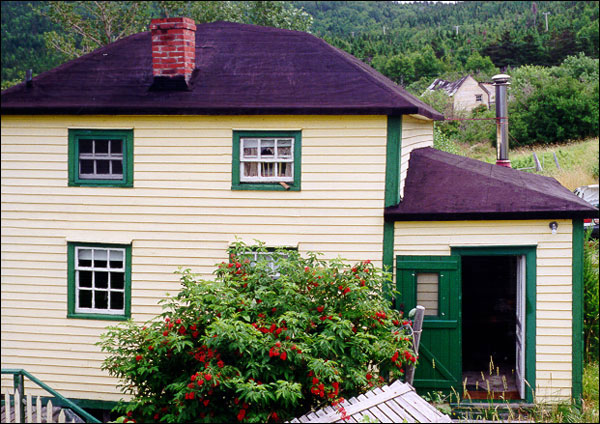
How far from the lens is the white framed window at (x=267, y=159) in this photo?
11.7 metres

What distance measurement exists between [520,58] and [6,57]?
33483 millimetres

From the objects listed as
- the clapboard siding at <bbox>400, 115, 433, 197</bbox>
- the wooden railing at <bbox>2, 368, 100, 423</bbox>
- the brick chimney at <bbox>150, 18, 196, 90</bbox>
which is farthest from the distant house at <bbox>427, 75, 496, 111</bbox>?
the wooden railing at <bbox>2, 368, 100, 423</bbox>

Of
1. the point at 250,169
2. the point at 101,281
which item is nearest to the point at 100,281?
the point at 101,281

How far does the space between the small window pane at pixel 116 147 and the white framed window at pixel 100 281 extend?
1.69 metres

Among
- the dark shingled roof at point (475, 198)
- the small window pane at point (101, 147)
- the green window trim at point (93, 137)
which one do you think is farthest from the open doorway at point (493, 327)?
the small window pane at point (101, 147)

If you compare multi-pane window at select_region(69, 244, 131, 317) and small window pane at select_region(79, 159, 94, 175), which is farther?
small window pane at select_region(79, 159, 94, 175)

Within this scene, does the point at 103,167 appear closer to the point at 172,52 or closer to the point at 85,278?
→ the point at 85,278

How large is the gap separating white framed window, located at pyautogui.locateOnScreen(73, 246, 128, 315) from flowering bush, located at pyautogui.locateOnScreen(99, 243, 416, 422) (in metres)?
2.84

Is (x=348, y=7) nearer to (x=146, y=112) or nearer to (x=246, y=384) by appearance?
(x=146, y=112)

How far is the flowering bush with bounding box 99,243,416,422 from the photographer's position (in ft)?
26.8

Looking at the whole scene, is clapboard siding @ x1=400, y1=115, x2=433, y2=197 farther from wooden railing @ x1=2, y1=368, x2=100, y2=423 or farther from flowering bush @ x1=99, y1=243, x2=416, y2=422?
wooden railing @ x1=2, y1=368, x2=100, y2=423

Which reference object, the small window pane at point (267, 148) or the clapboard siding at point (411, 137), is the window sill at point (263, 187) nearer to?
the small window pane at point (267, 148)

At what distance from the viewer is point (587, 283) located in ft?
48.3

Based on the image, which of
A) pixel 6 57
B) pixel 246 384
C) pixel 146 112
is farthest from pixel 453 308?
pixel 6 57
